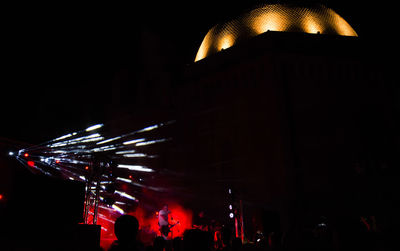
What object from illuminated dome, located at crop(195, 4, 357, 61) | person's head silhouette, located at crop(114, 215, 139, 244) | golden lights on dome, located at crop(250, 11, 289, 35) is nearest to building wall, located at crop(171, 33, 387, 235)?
illuminated dome, located at crop(195, 4, 357, 61)

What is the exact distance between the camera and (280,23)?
21250mm

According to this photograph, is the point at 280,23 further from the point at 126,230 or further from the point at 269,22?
the point at 126,230

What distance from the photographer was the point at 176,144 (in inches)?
834

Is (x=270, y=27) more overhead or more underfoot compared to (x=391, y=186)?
more overhead

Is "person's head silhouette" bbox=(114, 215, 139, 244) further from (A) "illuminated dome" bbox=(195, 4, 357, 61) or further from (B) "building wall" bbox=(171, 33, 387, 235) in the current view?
(A) "illuminated dome" bbox=(195, 4, 357, 61)

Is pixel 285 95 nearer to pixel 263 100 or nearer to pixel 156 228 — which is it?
pixel 263 100

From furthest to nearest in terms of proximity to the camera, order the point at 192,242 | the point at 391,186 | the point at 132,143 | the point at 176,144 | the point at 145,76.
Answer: the point at 145,76, the point at 132,143, the point at 176,144, the point at 391,186, the point at 192,242

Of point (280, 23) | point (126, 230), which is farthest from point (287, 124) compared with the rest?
point (126, 230)

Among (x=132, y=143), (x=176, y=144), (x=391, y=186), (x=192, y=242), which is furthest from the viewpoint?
(x=132, y=143)

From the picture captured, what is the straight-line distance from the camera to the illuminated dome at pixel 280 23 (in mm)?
21094

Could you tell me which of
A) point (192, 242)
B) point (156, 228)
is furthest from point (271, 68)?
point (192, 242)

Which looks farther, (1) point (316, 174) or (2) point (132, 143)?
(2) point (132, 143)

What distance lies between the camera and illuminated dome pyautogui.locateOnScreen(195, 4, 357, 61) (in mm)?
21094

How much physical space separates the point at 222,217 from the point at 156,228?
11.8ft
